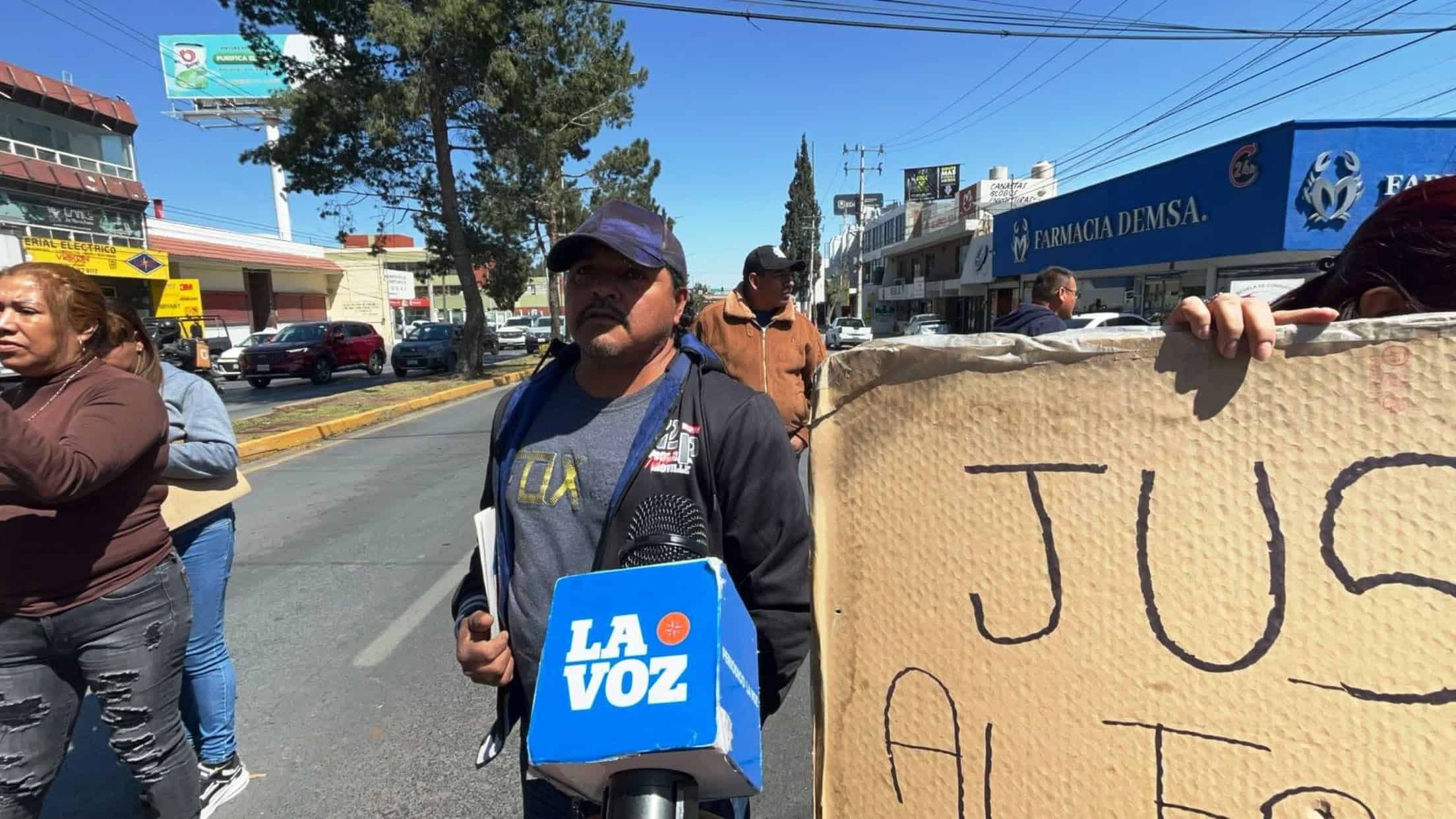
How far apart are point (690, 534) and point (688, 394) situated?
453 mm

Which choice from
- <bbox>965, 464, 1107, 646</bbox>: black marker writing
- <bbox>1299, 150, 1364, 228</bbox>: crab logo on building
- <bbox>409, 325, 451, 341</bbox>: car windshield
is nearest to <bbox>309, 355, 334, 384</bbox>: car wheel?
<bbox>409, 325, 451, 341</bbox>: car windshield

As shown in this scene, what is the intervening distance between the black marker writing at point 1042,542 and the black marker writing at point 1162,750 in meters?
0.15

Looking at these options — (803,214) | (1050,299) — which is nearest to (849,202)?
(803,214)

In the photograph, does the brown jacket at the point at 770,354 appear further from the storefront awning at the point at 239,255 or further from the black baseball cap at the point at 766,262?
the storefront awning at the point at 239,255

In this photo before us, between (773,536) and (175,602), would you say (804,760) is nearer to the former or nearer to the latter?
(773,536)

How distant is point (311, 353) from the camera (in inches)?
697

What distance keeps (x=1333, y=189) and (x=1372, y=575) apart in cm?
1855

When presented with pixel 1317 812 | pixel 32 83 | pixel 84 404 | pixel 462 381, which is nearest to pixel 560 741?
pixel 1317 812

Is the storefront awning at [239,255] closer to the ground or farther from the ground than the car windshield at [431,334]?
farther from the ground

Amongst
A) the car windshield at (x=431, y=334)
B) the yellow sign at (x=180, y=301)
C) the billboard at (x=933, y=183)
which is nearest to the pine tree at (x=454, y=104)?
the car windshield at (x=431, y=334)

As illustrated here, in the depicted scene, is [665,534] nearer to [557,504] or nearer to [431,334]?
[557,504]

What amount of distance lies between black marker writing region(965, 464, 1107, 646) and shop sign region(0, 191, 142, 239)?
32468 millimetres

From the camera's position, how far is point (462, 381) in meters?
17.0

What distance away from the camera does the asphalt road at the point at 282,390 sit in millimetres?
13198
